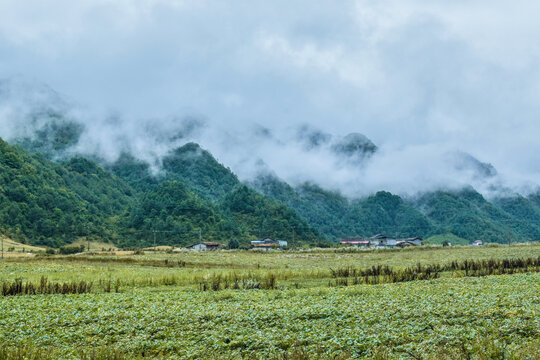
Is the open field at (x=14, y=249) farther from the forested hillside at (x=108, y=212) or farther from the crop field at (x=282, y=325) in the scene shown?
the crop field at (x=282, y=325)

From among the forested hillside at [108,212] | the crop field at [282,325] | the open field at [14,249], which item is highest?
the forested hillside at [108,212]

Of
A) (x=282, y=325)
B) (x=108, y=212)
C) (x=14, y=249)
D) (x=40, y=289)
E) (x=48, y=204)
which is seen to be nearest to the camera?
(x=282, y=325)

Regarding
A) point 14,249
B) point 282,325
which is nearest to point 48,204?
point 14,249

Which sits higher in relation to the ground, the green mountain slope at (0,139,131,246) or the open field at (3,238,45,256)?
the green mountain slope at (0,139,131,246)

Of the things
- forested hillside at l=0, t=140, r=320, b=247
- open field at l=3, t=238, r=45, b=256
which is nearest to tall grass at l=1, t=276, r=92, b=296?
open field at l=3, t=238, r=45, b=256

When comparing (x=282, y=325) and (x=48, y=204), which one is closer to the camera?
(x=282, y=325)

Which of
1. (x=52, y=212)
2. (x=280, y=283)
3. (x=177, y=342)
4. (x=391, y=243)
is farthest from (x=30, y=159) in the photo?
(x=177, y=342)

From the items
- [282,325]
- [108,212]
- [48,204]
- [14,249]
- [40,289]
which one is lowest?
[282,325]

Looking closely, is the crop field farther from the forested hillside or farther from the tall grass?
the forested hillside

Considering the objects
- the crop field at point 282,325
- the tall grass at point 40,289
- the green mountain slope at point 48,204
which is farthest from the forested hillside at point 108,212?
the crop field at point 282,325

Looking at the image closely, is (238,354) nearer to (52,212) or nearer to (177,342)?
(177,342)

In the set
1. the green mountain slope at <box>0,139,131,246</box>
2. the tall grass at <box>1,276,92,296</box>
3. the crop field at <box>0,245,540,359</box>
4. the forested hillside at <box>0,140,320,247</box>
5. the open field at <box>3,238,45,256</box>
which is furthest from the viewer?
the forested hillside at <box>0,140,320,247</box>

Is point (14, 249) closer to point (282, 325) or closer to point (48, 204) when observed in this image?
point (48, 204)

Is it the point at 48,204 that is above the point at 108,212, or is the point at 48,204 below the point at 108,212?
above
